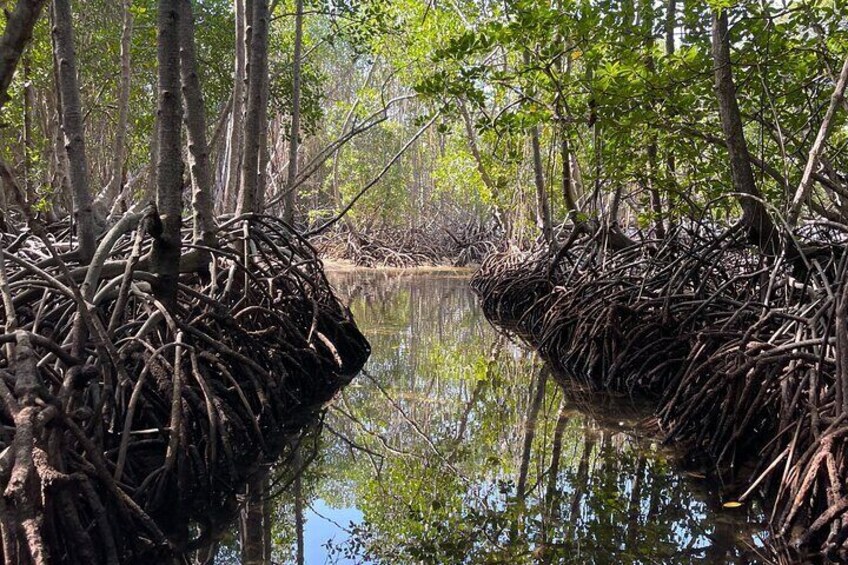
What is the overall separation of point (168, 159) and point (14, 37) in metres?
1.56

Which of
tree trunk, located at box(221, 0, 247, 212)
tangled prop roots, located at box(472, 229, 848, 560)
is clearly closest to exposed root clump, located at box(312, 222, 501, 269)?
tree trunk, located at box(221, 0, 247, 212)

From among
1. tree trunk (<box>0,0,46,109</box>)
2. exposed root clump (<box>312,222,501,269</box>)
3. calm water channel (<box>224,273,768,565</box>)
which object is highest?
tree trunk (<box>0,0,46,109</box>)

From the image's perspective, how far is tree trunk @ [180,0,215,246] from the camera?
4.15 m

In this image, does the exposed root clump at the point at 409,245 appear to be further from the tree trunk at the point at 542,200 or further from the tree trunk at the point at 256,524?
the tree trunk at the point at 256,524

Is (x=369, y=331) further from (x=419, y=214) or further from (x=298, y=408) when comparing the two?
(x=419, y=214)

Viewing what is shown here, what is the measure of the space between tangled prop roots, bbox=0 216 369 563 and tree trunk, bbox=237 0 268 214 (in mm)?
438

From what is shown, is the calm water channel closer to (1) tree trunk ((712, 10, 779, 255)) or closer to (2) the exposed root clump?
(1) tree trunk ((712, 10, 779, 255))

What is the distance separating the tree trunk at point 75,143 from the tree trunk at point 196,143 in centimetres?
63

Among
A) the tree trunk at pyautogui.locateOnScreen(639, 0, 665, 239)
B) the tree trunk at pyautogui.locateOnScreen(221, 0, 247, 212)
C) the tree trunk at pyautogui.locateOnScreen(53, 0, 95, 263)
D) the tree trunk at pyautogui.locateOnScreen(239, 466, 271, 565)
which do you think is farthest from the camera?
the tree trunk at pyautogui.locateOnScreen(221, 0, 247, 212)

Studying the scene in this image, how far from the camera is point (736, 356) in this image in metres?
3.57

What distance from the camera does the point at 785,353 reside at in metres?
→ 3.17

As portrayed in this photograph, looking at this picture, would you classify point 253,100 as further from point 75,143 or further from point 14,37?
point 14,37

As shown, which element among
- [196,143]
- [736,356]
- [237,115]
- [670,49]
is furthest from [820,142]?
[237,115]

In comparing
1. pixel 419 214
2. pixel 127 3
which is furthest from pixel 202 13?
pixel 419 214
